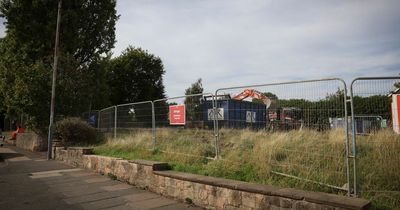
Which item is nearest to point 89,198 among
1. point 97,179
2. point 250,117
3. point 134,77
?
point 97,179

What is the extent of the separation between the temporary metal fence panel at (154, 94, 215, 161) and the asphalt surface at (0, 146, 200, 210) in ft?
5.04

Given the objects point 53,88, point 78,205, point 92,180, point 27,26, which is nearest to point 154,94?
point 27,26

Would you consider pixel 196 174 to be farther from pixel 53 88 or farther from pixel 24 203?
pixel 53 88

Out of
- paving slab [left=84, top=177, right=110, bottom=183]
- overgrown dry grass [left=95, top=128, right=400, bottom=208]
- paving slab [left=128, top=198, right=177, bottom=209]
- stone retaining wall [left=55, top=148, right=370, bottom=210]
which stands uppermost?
overgrown dry grass [left=95, top=128, right=400, bottom=208]

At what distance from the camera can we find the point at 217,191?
6.72 meters

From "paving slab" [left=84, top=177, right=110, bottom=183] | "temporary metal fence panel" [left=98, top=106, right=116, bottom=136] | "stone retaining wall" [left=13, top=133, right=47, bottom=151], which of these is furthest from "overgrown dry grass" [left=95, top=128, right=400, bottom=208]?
"stone retaining wall" [left=13, top=133, right=47, bottom=151]

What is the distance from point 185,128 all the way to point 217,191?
10.9 feet

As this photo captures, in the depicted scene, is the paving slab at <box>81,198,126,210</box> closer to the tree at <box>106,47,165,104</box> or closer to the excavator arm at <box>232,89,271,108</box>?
the excavator arm at <box>232,89,271,108</box>

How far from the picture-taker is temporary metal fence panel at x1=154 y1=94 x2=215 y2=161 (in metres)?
9.02

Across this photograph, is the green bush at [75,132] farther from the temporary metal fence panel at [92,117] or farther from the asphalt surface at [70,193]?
the asphalt surface at [70,193]

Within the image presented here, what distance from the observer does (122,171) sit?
10.1 meters

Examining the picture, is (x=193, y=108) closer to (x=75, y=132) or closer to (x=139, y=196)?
(x=139, y=196)

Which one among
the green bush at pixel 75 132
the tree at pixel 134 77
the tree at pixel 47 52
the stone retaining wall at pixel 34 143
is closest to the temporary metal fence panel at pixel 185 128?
the green bush at pixel 75 132

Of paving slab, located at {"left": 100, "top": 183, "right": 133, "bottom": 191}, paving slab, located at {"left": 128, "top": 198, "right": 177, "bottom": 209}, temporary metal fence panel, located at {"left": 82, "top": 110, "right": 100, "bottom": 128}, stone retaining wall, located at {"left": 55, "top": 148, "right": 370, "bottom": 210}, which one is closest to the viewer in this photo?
stone retaining wall, located at {"left": 55, "top": 148, "right": 370, "bottom": 210}
